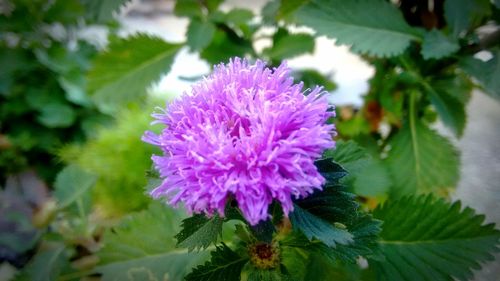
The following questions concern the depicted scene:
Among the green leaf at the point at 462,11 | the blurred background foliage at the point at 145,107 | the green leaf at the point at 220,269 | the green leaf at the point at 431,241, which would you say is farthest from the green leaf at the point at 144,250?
the green leaf at the point at 462,11

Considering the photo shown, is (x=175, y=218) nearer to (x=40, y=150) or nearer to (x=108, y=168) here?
(x=108, y=168)

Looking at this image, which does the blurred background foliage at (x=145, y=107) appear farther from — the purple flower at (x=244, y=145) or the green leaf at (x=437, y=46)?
the purple flower at (x=244, y=145)

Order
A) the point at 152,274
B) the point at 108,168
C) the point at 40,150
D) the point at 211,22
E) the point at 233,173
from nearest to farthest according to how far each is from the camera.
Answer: the point at 233,173, the point at 152,274, the point at 211,22, the point at 108,168, the point at 40,150

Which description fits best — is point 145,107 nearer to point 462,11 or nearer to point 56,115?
point 56,115

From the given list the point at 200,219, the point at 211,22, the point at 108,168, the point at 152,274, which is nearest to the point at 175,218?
the point at 152,274

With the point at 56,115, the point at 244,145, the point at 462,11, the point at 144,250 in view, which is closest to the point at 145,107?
the point at 56,115

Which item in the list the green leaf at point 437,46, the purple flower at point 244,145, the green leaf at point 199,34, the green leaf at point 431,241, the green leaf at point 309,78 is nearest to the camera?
the purple flower at point 244,145
